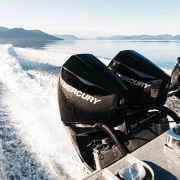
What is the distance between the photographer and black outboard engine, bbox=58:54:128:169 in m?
1.38

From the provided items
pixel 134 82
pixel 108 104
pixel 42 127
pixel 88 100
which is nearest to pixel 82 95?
pixel 88 100

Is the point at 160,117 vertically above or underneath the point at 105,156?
above

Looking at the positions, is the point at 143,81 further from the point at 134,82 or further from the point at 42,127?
the point at 42,127

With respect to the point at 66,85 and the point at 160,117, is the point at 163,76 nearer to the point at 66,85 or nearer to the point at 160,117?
the point at 160,117

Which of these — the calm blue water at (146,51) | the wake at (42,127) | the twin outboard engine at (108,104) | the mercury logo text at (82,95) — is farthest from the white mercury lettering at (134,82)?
the calm blue water at (146,51)

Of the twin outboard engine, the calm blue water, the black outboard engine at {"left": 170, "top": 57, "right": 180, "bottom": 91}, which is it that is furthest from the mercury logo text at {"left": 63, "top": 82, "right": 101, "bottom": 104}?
the calm blue water

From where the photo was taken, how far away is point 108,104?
1.37m

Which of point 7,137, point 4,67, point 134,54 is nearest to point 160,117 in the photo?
point 134,54

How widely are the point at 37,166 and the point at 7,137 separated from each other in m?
0.60

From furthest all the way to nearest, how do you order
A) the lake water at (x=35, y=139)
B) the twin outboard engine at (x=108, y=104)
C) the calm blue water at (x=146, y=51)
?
1. the calm blue water at (x=146, y=51)
2. the lake water at (x=35, y=139)
3. the twin outboard engine at (x=108, y=104)

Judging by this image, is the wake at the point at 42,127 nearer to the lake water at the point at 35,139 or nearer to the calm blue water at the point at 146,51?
the lake water at the point at 35,139

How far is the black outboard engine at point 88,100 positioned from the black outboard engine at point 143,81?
0.32 meters

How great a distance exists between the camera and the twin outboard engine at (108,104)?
1.37m

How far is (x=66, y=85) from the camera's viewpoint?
1.54 meters
